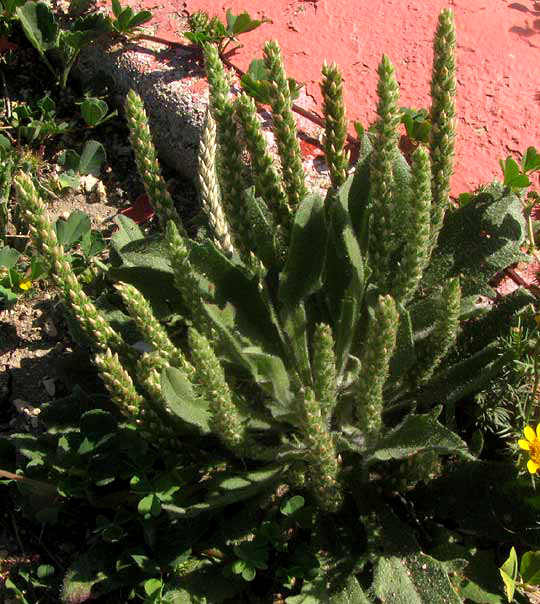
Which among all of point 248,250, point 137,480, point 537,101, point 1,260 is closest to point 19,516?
point 137,480

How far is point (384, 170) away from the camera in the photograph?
2393mm

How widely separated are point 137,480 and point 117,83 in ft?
7.74

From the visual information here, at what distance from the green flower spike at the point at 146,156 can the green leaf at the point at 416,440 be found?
1.09 m

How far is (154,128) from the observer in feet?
12.9

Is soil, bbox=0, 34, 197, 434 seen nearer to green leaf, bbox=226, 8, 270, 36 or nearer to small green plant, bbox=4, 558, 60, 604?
small green plant, bbox=4, 558, 60, 604

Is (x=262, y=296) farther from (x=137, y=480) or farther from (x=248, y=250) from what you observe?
(x=137, y=480)

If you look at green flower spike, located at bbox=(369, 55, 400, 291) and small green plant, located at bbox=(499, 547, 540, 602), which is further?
A: small green plant, located at bbox=(499, 547, 540, 602)

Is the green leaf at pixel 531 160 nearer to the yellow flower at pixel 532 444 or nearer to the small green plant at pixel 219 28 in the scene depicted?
the yellow flower at pixel 532 444

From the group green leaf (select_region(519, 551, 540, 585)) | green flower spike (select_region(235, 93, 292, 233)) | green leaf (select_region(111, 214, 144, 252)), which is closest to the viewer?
green leaf (select_region(519, 551, 540, 585))

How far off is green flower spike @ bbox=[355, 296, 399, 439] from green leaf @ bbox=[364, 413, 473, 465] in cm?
6

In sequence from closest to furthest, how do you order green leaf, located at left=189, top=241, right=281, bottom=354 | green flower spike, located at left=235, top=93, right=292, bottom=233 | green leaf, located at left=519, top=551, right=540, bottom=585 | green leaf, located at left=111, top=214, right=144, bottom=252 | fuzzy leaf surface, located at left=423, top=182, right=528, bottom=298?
green leaf, located at left=519, top=551, right=540, bottom=585 → green flower spike, located at left=235, top=93, right=292, bottom=233 → green leaf, located at left=189, top=241, right=281, bottom=354 → fuzzy leaf surface, located at left=423, top=182, right=528, bottom=298 → green leaf, located at left=111, top=214, right=144, bottom=252

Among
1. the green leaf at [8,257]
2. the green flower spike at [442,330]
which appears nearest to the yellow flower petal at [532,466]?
the green flower spike at [442,330]

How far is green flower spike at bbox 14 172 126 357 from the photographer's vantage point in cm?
231

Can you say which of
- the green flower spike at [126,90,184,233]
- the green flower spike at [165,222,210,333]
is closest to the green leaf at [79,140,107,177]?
the green flower spike at [126,90,184,233]
